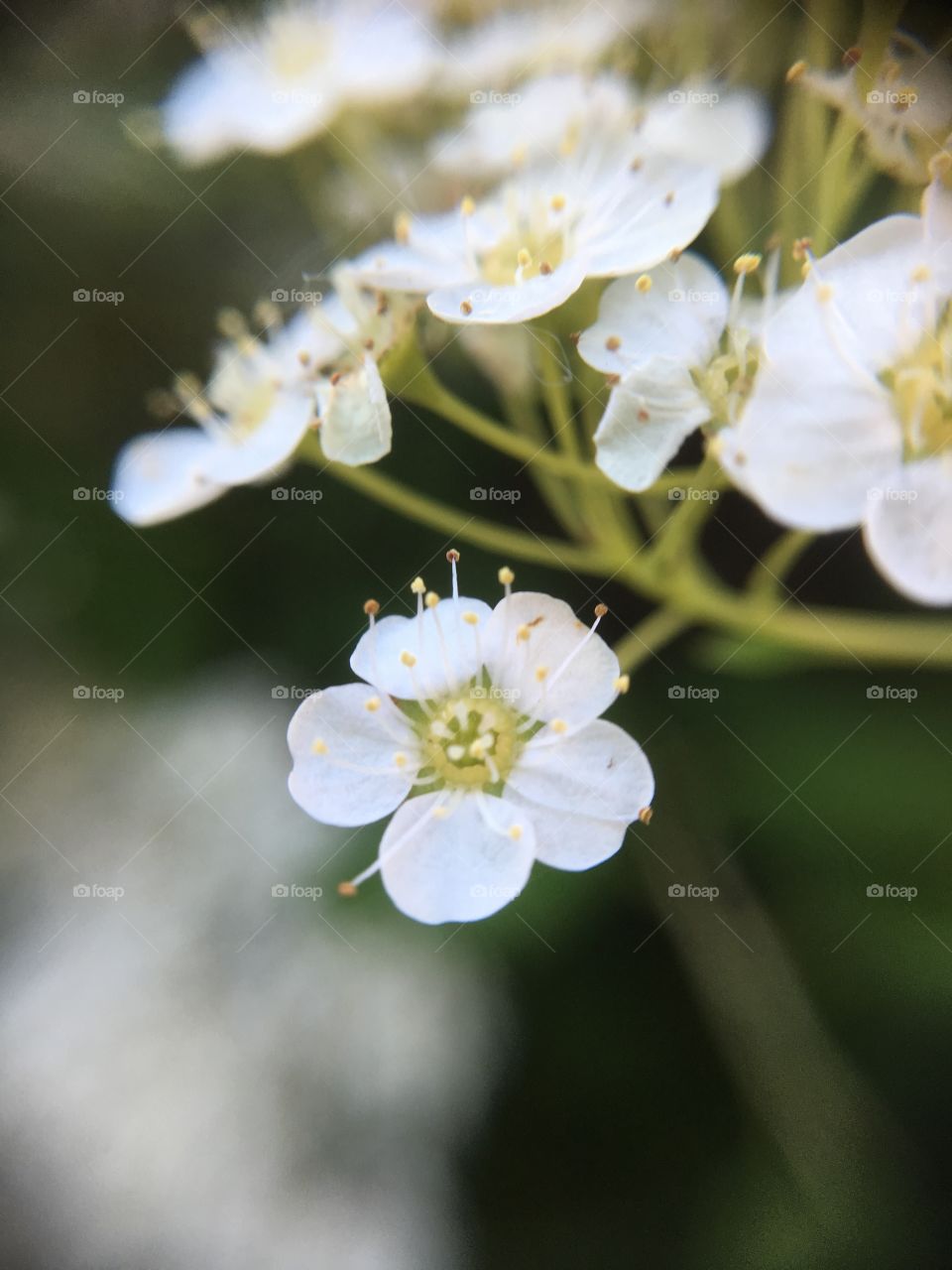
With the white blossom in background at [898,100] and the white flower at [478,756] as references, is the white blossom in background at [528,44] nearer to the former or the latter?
the white blossom in background at [898,100]

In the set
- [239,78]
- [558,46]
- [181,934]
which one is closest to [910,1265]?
[181,934]

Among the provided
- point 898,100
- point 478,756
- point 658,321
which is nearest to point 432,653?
point 478,756

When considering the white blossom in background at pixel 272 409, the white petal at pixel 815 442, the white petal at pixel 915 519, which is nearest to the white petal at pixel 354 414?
the white blossom in background at pixel 272 409

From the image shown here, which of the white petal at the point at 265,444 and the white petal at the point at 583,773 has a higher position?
the white petal at the point at 265,444

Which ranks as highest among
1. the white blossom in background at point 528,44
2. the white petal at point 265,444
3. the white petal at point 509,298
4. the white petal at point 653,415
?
the white blossom in background at point 528,44

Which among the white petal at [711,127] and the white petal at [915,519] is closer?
the white petal at [915,519]
